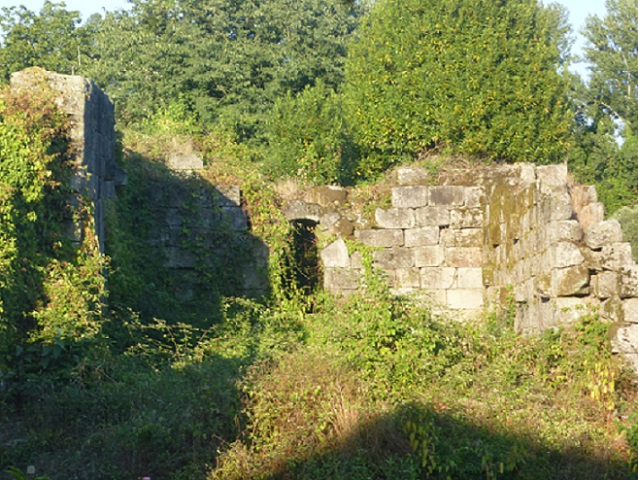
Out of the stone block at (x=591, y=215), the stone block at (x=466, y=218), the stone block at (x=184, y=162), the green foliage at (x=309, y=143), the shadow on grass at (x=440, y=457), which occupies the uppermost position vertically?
the green foliage at (x=309, y=143)

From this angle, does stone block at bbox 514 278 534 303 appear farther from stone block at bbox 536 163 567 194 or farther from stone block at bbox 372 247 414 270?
stone block at bbox 372 247 414 270

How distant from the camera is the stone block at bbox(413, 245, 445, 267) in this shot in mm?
14109

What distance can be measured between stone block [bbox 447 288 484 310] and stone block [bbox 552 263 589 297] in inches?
163

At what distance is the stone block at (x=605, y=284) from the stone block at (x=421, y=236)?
4.72 metres

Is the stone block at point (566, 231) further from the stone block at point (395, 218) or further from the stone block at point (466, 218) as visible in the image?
the stone block at point (395, 218)

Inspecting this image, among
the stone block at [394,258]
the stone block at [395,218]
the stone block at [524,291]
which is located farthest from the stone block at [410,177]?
the stone block at [524,291]

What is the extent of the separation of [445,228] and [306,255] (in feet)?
7.79

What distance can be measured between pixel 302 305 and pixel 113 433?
670 centimetres

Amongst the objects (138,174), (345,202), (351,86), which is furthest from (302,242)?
(351,86)

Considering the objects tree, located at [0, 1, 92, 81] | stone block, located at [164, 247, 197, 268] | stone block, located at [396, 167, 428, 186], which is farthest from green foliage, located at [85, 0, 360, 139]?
stone block, located at [164, 247, 197, 268]

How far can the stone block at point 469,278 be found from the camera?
45.6 ft

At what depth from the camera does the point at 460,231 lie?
1407cm

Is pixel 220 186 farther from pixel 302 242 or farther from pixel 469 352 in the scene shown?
pixel 469 352

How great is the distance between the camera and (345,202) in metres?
14.7
